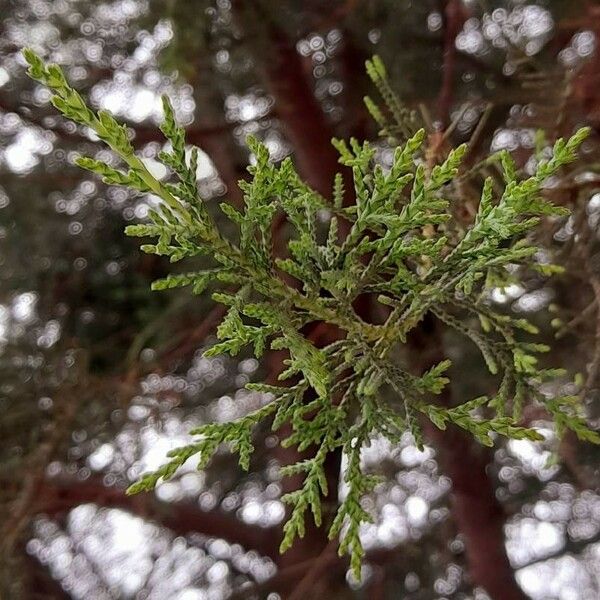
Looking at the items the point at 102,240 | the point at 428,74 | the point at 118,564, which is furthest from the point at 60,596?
the point at 428,74

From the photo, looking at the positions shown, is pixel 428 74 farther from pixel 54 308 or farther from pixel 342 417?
pixel 342 417

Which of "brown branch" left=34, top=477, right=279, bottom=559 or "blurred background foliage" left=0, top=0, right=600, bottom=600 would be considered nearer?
"blurred background foliage" left=0, top=0, right=600, bottom=600

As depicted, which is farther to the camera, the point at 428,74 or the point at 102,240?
the point at 102,240

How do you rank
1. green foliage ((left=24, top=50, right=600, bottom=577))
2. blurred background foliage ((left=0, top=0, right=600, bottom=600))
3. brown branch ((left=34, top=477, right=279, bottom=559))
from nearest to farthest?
green foliage ((left=24, top=50, right=600, bottom=577)), blurred background foliage ((left=0, top=0, right=600, bottom=600)), brown branch ((left=34, top=477, right=279, bottom=559))

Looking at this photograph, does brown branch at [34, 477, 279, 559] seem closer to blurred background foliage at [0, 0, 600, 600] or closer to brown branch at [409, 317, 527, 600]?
blurred background foliage at [0, 0, 600, 600]

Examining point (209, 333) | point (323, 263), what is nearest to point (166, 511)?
point (209, 333)

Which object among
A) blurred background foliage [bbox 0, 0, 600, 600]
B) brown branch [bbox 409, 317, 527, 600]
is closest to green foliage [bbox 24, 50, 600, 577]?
blurred background foliage [bbox 0, 0, 600, 600]

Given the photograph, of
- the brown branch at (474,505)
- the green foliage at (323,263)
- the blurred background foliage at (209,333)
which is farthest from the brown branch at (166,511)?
the green foliage at (323,263)

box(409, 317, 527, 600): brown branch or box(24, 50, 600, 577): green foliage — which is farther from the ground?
box(24, 50, 600, 577): green foliage

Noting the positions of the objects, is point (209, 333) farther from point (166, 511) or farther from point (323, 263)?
point (323, 263)
